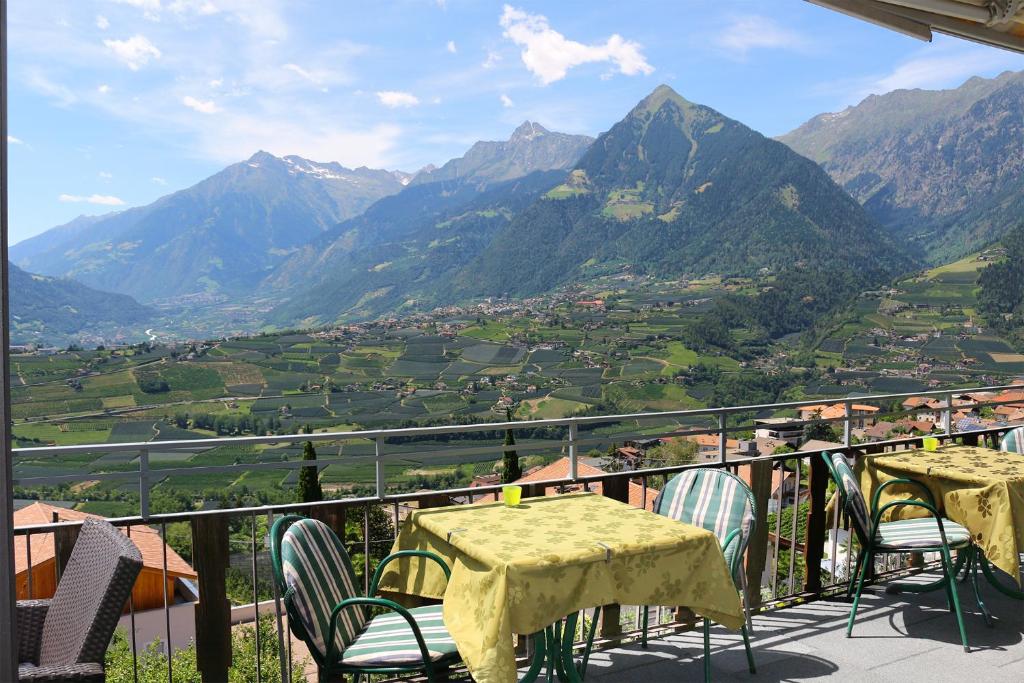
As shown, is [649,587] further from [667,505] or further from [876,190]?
[876,190]

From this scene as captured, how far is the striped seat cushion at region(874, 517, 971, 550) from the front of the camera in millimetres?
3373

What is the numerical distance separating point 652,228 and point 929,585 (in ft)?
451

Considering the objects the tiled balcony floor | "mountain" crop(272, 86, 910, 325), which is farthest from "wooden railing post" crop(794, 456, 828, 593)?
"mountain" crop(272, 86, 910, 325)

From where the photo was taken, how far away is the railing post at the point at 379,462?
3.16 m

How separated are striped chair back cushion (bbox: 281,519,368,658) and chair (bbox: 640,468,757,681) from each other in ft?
4.13

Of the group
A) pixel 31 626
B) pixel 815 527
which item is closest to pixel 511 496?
pixel 31 626

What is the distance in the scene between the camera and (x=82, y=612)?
2.11 metres

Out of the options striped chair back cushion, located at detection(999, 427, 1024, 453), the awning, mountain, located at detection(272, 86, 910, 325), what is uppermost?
mountain, located at detection(272, 86, 910, 325)

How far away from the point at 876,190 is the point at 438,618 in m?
172

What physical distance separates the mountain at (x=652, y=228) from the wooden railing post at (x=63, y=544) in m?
101

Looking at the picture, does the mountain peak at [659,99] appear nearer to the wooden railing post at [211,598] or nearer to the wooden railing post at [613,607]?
the wooden railing post at [613,607]

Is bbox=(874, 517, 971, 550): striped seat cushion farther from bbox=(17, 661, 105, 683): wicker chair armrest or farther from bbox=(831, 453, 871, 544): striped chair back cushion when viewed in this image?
bbox=(17, 661, 105, 683): wicker chair armrest

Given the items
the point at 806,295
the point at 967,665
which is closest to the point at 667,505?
the point at 967,665

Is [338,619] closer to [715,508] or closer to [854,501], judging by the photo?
[715,508]
